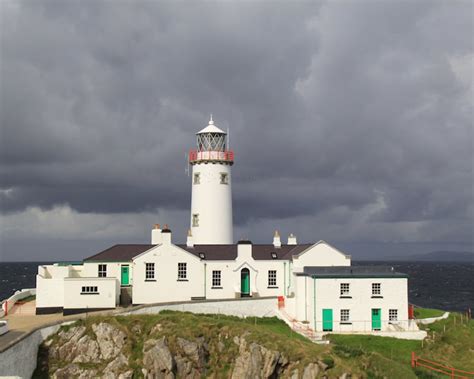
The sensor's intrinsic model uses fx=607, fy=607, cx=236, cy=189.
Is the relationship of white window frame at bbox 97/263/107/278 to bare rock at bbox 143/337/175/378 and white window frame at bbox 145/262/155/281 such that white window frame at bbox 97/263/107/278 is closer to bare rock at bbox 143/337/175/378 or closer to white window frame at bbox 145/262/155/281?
white window frame at bbox 145/262/155/281

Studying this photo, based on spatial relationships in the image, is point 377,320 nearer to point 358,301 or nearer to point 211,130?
point 358,301

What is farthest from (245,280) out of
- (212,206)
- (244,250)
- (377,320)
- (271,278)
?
(377,320)

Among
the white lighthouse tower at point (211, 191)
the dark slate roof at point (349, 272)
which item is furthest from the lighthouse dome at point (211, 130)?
the dark slate roof at point (349, 272)

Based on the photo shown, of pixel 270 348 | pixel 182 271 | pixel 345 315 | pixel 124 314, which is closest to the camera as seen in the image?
pixel 270 348

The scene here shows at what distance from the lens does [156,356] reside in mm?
32719

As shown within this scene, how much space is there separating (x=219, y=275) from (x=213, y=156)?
35.8 ft

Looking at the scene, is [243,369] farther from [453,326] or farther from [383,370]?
[453,326]

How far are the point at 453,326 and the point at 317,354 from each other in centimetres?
1307

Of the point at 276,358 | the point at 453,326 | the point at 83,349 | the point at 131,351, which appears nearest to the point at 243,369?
the point at 276,358

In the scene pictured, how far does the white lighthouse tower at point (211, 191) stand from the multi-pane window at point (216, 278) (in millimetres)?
5944

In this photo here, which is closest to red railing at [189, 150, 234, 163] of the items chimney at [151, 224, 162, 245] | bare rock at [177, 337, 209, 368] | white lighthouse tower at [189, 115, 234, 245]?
white lighthouse tower at [189, 115, 234, 245]

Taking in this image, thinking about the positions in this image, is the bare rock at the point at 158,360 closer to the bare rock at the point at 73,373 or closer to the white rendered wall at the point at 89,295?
the bare rock at the point at 73,373

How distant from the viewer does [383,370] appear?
31.7 metres

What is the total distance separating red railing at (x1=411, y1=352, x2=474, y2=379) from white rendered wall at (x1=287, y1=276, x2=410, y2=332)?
14.4ft
